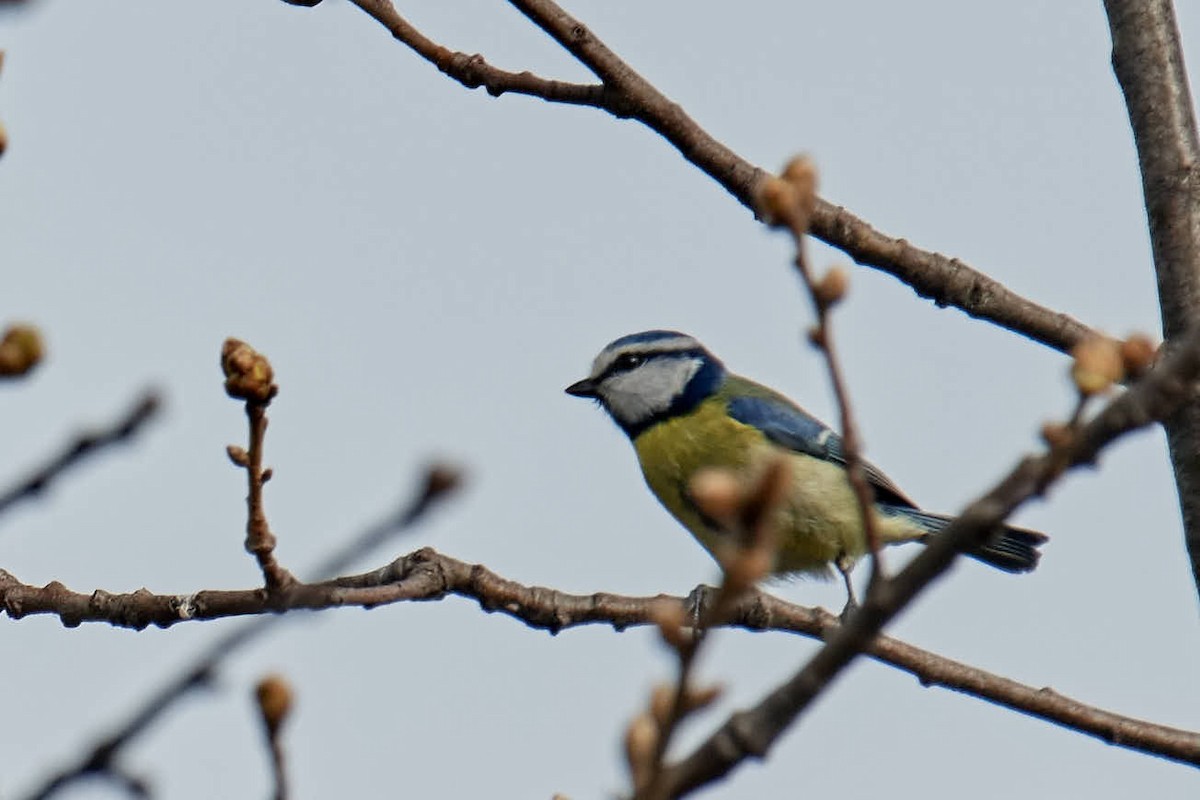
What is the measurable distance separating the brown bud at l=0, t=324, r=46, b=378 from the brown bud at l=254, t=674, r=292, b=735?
0.30 meters

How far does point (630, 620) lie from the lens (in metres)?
3.52

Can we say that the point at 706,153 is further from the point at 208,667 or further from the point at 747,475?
the point at 208,667

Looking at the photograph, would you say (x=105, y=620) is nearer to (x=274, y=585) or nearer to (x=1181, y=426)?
(x=274, y=585)

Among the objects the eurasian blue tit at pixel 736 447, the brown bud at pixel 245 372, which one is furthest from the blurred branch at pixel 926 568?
the eurasian blue tit at pixel 736 447

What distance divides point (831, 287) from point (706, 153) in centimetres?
208

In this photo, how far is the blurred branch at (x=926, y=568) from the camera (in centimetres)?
122

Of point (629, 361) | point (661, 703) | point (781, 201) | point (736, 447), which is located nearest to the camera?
point (661, 703)

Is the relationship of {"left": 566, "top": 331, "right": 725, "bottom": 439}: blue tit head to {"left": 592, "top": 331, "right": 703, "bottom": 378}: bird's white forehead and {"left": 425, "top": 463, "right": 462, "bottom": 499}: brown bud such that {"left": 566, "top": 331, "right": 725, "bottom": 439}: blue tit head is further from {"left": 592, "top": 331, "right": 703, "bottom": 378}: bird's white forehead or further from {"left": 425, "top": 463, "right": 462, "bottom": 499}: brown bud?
{"left": 425, "top": 463, "right": 462, "bottom": 499}: brown bud

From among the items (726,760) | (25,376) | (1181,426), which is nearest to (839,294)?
(726,760)

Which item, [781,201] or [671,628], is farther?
[781,201]

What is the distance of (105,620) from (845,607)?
2950 millimetres

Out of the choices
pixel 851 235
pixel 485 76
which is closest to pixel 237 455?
pixel 485 76

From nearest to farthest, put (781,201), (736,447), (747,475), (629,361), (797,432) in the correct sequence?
(781,201), (747,475), (736,447), (797,432), (629,361)

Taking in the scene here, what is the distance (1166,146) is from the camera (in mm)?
3523
